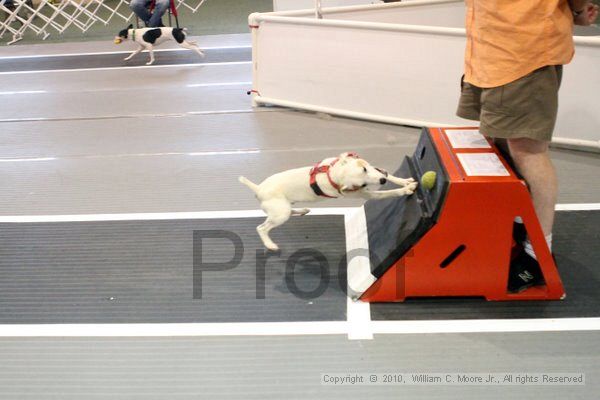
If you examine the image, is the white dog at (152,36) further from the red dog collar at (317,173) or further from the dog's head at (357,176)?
the dog's head at (357,176)

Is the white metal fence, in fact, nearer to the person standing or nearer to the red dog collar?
the red dog collar

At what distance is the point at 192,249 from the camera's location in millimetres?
2330

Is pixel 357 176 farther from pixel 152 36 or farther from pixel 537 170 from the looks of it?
pixel 152 36

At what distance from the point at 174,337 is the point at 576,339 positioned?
1.39 meters

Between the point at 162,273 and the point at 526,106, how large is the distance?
5.07 ft

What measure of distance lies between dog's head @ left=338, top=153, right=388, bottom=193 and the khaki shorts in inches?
15.9

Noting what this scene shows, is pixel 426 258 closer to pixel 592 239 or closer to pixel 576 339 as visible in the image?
pixel 576 339

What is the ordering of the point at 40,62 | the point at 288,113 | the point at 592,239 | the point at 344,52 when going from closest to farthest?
1. the point at 592,239
2. the point at 344,52
3. the point at 288,113
4. the point at 40,62

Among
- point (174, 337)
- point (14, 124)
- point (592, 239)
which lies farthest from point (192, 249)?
point (14, 124)

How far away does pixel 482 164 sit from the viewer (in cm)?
183

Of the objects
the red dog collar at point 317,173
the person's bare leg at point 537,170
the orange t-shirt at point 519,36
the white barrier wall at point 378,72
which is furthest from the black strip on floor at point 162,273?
the white barrier wall at point 378,72

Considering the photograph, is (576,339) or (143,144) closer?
(576,339)

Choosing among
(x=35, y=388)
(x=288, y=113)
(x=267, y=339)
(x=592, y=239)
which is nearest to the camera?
(x=35, y=388)

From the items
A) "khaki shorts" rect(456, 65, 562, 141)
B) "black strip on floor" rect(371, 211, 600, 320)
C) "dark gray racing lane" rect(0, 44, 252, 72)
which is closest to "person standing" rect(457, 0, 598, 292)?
"khaki shorts" rect(456, 65, 562, 141)
